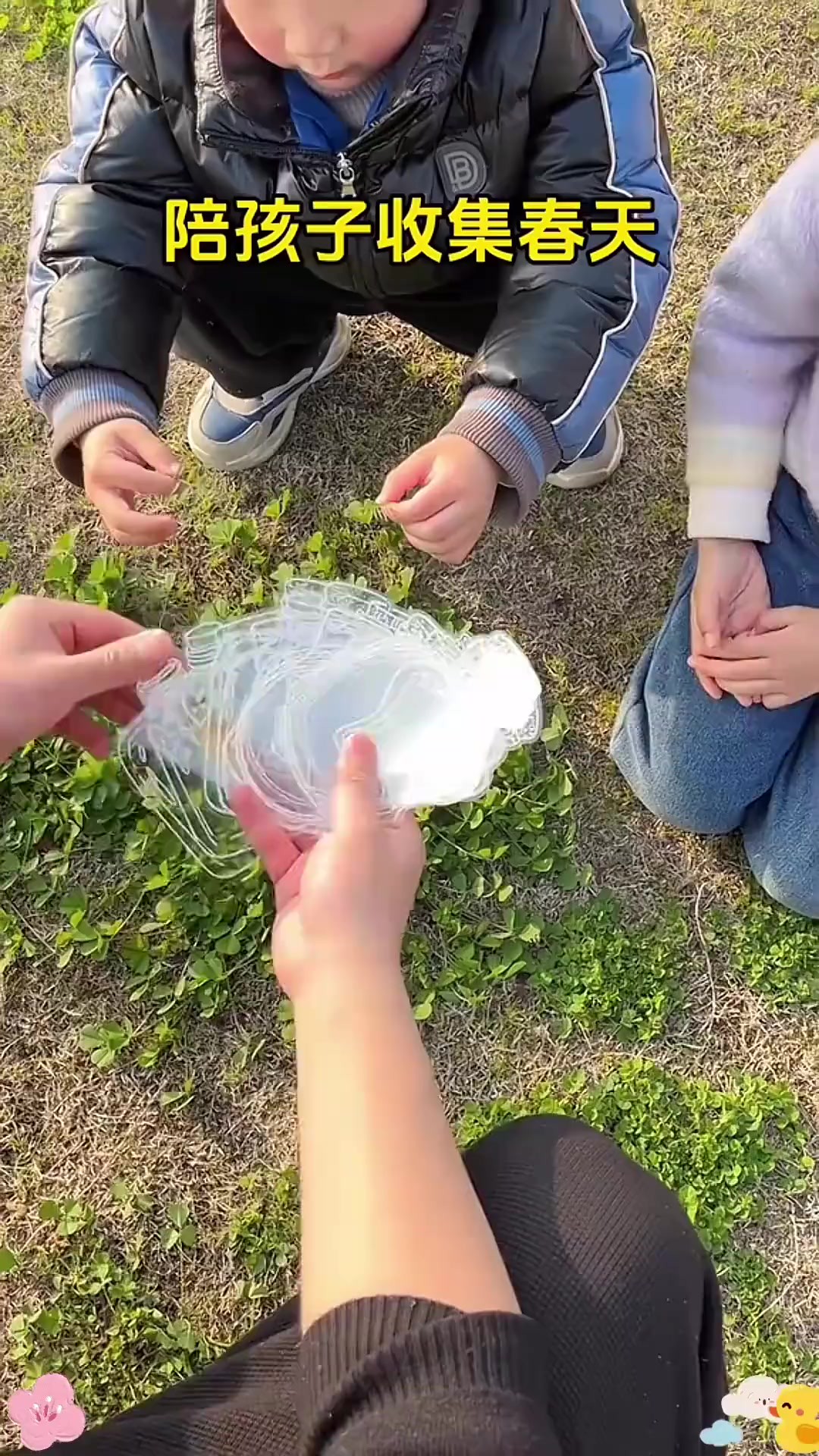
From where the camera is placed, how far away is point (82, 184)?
1.86 metres

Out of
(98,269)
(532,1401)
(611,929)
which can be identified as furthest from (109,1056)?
(98,269)

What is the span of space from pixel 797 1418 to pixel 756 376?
5.72 feet

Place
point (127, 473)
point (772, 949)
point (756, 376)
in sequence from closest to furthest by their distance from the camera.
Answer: point (127, 473)
point (756, 376)
point (772, 949)

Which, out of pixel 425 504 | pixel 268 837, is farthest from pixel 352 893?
pixel 425 504

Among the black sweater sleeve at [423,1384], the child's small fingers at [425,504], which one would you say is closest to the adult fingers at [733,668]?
the child's small fingers at [425,504]

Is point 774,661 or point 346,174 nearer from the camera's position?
point 346,174

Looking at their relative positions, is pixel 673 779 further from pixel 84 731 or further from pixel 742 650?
pixel 84 731

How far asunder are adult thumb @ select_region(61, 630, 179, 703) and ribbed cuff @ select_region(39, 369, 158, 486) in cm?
44

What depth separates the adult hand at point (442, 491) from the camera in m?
1.75

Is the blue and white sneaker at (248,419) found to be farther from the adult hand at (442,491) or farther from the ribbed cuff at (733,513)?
the ribbed cuff at (733,513)

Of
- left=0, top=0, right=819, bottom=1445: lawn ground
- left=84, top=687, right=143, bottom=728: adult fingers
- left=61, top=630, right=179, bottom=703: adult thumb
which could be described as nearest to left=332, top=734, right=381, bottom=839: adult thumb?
Result: left=61, top=630, right=179, bottom=703: adult thumb

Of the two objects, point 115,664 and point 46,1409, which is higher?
point 115,664

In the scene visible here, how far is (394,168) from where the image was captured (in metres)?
1.84

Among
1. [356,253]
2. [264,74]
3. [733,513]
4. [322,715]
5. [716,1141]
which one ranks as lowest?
[716,1141]
